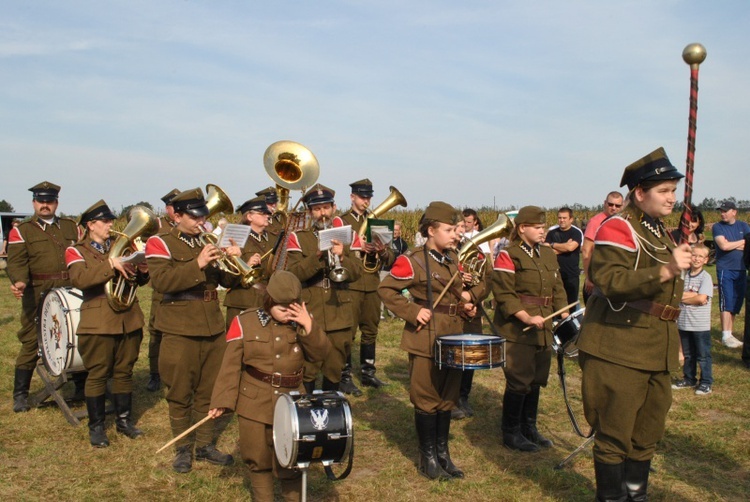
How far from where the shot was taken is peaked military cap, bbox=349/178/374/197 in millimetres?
9320

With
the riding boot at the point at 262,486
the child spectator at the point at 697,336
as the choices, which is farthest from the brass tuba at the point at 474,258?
the child spectator at the point at 697,336

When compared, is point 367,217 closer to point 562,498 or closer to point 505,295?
point 505,295

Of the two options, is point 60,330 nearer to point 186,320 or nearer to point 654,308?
point 186,320

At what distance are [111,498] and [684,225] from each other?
4.75 m

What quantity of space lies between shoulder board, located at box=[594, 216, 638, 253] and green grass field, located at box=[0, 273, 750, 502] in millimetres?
2334

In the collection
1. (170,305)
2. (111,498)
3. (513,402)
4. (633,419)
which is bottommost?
(111,498)

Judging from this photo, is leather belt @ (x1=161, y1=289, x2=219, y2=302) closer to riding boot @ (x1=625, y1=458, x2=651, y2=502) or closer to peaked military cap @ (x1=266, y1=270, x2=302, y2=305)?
peaked military cap @ (x1=266, y1=270, x2=302, y2=305)

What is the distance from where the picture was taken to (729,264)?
11297 mm

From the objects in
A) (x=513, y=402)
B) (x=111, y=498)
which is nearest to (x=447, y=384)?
(x=513, y=402)

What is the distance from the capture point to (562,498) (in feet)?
18.4

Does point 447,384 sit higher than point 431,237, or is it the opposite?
point 431,237

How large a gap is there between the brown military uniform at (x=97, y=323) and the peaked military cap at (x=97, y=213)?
0.82 ft

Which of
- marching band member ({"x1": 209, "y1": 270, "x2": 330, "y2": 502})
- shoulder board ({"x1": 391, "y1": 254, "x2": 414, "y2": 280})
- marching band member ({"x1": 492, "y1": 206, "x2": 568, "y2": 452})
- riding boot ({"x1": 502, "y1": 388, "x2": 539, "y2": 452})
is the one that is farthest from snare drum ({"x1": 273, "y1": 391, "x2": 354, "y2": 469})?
riding boot ({"x1": 502, "y1": 388, "x2": 539, "y2": 452})

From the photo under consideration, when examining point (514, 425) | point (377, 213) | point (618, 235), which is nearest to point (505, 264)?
point (514, 425)
